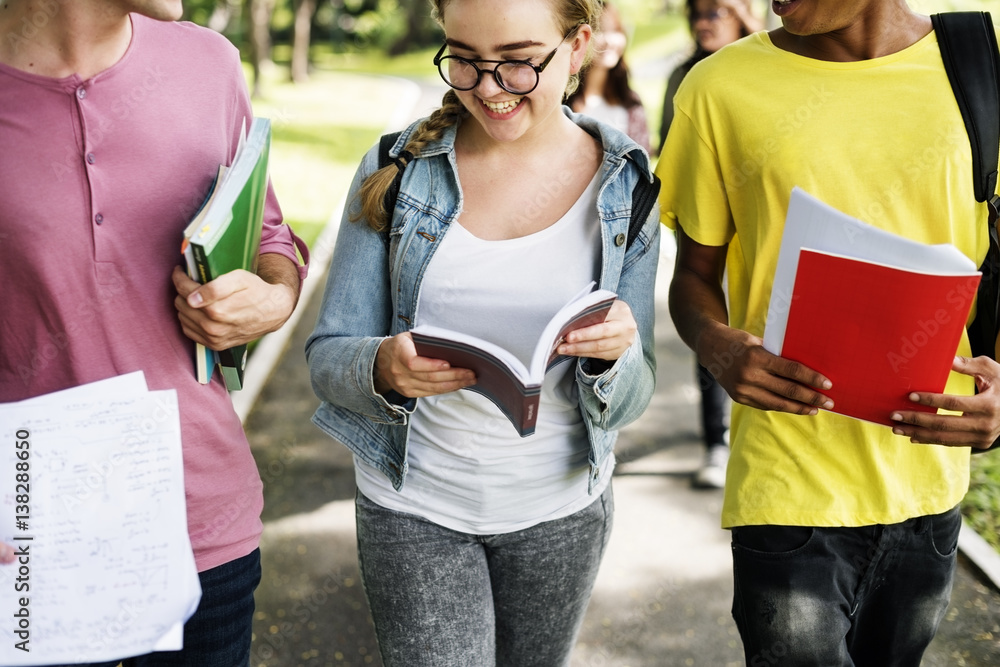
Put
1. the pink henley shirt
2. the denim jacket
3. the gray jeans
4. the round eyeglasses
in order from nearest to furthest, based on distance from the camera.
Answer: the pink henley shirt
the round eyeglasses
the denim jacket
the gray jeans

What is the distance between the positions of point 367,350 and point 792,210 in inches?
37.6

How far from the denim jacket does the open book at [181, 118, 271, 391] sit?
0.73 ft

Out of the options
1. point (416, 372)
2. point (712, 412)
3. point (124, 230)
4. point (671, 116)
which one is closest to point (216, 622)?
point (416, 372)

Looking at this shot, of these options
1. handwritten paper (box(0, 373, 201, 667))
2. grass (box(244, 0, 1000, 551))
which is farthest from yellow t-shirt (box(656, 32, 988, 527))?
handwritten paper (box(0, 373, 201, 667))

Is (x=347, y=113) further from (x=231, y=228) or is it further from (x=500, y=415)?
(x=231, y=228)

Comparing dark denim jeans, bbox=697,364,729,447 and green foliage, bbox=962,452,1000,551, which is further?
dark denim jeans, bbox=697,364,729,447

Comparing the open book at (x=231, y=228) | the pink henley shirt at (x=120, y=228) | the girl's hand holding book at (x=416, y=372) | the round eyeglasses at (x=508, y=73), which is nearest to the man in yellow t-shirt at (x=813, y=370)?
the round eyeglasses at (x=508, y=73)

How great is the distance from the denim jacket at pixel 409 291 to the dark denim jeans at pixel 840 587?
47 centimetres

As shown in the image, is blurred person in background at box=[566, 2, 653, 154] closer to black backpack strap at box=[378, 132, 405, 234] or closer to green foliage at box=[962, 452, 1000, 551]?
green foliage at box=[962, 452, 1000, 551]

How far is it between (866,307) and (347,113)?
18936mm

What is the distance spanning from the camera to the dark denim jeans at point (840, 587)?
2273 millimetres

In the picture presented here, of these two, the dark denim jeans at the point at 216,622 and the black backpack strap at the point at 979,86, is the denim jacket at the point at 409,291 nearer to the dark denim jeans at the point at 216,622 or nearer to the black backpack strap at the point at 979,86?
the dark denim jeans at the point at 216,622

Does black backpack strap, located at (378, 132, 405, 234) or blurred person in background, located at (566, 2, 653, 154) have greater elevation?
black backpack strap, located at (378, 132, 405, 234)

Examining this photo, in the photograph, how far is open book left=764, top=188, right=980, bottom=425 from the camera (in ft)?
6.06
